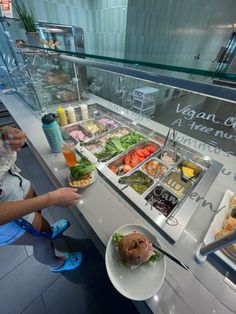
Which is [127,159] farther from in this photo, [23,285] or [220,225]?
[23,285]

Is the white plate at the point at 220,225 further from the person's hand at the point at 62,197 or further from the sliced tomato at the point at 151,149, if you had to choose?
the person's hand at the point at 62,197

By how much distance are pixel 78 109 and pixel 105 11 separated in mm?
2475

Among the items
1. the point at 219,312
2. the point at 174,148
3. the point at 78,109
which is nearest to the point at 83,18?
the point at 78,109

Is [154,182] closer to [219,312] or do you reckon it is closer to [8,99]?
[219,312]

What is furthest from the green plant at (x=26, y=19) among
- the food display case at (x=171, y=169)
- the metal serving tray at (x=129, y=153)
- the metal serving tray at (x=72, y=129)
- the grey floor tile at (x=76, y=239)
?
the grey floor tile at (x=76, y=239)

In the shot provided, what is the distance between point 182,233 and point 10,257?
1.49 meters

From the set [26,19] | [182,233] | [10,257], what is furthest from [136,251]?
[26,19]

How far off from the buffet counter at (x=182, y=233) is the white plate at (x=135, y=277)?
35mm

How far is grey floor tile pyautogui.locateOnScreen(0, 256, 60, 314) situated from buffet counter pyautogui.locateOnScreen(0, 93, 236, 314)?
2.50ft

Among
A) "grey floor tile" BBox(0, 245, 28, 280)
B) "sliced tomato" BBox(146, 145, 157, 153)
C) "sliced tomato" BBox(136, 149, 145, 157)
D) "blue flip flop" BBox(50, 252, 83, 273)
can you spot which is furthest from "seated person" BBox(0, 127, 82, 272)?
"sliced tomato" BBox(146, 145, 157, 153)

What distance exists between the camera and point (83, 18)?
293 cm

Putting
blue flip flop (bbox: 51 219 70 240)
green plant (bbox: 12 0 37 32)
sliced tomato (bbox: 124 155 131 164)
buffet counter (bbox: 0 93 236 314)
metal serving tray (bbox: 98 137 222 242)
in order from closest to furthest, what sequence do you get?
buffet counter (bbox: 0 93 236 314)
metal serving tray (bbox: 98 137 222 242)
sliced tomato (bbox: 124 155 131 164)
blue flip flop (bbox: 51 219 70 240)
green plant (bbox: 12 0 37 32)

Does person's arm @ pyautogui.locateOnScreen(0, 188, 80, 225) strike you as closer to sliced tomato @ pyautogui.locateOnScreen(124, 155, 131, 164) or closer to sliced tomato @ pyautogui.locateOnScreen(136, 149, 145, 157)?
sliced tomato @ pyautogui.locateOnScreen(124, 155, 131, 164)

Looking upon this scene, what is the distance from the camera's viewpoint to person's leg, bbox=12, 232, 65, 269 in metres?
0.86
